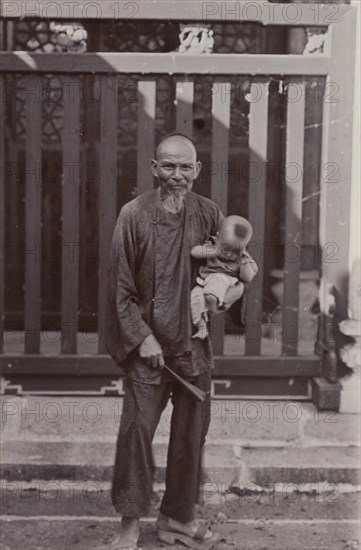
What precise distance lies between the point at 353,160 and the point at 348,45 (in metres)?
0.73

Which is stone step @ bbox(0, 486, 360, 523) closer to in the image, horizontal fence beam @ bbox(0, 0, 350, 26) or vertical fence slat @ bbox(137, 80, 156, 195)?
vertical fence slat @ bbox(137, 80, 156, 195)

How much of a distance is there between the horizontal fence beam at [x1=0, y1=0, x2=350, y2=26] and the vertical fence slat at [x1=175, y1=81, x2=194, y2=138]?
1.39ft

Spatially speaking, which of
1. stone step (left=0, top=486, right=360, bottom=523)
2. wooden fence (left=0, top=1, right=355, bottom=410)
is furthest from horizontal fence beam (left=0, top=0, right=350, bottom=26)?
stone step (left=0, top=486, right=360, bottom=523)

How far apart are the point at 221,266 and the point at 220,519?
151 cm

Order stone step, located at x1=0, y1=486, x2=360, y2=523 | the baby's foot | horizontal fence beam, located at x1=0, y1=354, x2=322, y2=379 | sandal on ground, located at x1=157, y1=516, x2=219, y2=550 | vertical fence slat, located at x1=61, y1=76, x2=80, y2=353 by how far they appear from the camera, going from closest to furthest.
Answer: the baby's foot, sandal on ground, located at x1=157, y1=516, x2=219, y2=550, stone step, located at x1=0, y1=486, x2=360, y2=523, vertical fence slat, located at x1=61, y1=76, x2=80, y2=353, horizontal fence beam, located at x1=0, y1=354, x2=322, y2=379

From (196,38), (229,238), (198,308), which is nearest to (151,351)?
(198,308)

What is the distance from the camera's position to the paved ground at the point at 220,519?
4273 mm

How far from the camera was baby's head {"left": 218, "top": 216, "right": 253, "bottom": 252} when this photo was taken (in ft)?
12.5

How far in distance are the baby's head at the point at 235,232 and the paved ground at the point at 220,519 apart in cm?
154

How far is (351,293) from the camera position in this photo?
5.57 meters

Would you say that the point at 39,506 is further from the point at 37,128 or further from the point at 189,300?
the point at 37,128

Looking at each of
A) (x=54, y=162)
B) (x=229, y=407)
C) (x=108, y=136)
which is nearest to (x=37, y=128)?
(x=108, y=136)

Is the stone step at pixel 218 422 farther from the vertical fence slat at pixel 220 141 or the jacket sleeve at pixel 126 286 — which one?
the jacket sleeve at pixel 126 286

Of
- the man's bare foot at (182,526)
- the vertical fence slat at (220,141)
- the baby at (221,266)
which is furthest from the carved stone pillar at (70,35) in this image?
the man's bare foot at (182,526)
